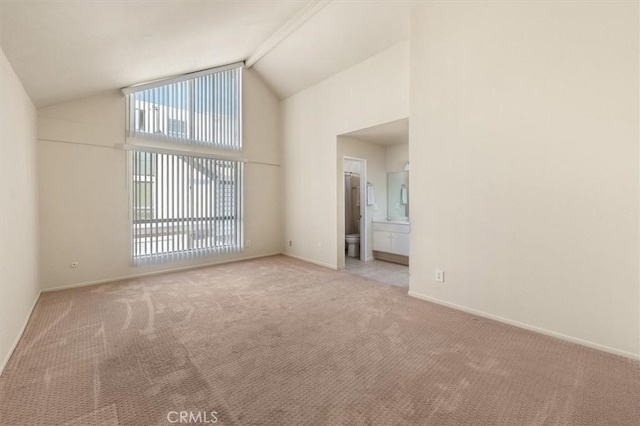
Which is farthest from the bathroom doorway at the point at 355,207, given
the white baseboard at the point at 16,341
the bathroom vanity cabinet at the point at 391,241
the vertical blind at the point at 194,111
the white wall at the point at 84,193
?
the white baseboard at the point at 16,341

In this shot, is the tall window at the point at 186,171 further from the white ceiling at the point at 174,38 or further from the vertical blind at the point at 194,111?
the white ceiling at the point at 174,38

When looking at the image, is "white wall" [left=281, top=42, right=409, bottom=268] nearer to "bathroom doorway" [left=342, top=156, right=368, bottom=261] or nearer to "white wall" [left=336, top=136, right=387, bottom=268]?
"white wall" [left=336, top=136, right=387, bottom=268]

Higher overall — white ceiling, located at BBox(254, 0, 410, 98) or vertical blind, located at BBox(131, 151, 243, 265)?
white ceiling, located at BBox(254, 0, 410, 98)

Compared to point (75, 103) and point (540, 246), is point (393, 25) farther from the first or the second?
→ point (75, 103)

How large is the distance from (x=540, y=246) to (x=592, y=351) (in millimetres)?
909

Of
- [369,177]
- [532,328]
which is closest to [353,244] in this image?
[369,177]

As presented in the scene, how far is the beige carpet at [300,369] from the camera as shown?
1.62 meters

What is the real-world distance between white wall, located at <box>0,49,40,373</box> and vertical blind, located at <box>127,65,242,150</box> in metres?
1.36

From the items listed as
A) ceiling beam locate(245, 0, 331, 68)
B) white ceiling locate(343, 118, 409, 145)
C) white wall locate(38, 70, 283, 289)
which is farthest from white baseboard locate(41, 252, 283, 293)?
ceiling beam locate(245, 0, 331, 68)

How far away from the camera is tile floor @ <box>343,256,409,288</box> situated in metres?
4.32

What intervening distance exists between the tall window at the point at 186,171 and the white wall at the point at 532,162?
361cm

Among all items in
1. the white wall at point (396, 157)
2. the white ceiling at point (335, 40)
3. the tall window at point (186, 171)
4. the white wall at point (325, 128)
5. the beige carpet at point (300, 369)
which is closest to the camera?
the beige carpet at point (300, 369)

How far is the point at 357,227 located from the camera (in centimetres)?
654

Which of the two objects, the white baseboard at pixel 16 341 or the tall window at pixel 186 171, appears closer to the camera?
the white baseboard at pixel 16 341
